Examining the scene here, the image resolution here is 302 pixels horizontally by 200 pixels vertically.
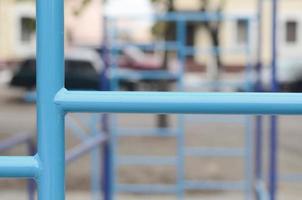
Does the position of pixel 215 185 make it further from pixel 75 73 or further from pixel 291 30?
pixel 291 30

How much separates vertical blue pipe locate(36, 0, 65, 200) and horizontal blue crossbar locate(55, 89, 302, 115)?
0.02 meters

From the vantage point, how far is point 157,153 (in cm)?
902

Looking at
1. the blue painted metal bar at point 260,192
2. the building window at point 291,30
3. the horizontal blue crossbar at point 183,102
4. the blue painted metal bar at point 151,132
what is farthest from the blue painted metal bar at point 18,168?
the building window at point 291,30

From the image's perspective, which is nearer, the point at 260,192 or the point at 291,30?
the point at 260,192

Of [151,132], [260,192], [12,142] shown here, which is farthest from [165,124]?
[12,142]

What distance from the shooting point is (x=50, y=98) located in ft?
4.17

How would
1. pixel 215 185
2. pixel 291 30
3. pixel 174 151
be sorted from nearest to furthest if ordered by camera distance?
pixel 215 185 → pixel 174 151 → pixel 291 30

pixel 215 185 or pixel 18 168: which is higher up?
pixel 18 168

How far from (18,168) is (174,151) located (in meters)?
8.06

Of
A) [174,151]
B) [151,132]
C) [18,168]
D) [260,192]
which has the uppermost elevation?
[18,168]

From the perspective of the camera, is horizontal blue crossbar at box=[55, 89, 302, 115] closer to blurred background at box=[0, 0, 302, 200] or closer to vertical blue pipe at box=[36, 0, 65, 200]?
vertical blue pipe at box=[36, 0, 65, 200]

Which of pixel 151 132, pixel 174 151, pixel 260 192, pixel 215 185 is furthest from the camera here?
pixel 174 151

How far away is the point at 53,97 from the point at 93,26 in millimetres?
23679

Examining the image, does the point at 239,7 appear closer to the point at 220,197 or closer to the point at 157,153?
the point at 157,153
